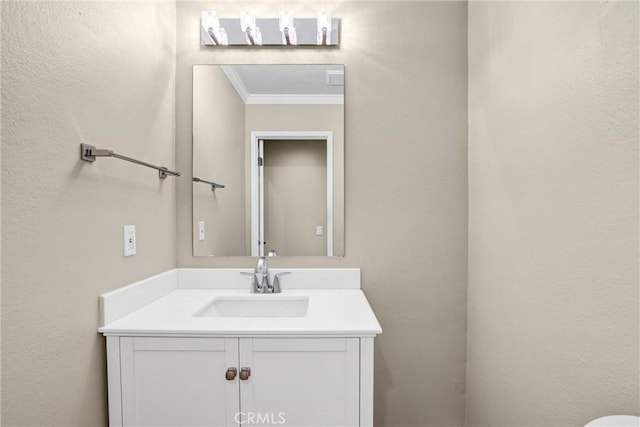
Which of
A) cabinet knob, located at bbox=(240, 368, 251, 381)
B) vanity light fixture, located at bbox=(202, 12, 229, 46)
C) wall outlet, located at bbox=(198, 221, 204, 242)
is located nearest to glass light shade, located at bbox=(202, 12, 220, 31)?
vanity light fixture, located at bbox=(202, 12, 229, 46)

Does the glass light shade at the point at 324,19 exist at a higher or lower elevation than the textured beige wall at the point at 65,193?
higher

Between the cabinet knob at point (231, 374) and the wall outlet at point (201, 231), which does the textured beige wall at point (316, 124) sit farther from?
the cabinet knob at point (231, 374)

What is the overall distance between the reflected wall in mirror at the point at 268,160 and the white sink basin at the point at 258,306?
0.24 metres

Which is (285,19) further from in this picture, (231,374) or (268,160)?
(231,374)

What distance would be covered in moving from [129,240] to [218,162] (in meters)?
0.59

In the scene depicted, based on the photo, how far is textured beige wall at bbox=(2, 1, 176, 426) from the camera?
79 centimetres

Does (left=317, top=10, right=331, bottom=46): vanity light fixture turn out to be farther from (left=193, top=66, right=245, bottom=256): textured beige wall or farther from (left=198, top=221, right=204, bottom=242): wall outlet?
(left=198, top=221, right=204, bottom=242): wall outlet

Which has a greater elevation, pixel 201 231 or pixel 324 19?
pixel 324 19

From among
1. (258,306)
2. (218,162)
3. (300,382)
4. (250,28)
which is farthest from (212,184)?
(300,382)

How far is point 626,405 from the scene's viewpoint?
2.67 ft

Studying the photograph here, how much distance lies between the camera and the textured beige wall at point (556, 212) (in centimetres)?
82

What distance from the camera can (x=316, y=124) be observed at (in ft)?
5.45

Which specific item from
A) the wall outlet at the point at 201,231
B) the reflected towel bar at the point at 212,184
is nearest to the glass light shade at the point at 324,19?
the reflected towel bar at the point at 212,184

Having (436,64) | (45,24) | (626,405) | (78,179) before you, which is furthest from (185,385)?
(436,64)
